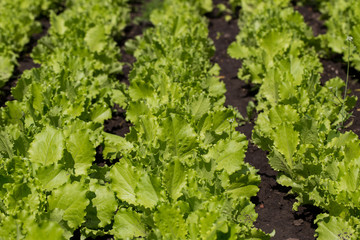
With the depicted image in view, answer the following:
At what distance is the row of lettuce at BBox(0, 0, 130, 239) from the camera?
11.0ft

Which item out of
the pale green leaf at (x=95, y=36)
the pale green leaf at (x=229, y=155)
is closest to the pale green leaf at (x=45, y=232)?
the pale green leaf at (x=229, y=155)

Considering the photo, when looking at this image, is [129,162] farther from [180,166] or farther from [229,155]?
[229,155]

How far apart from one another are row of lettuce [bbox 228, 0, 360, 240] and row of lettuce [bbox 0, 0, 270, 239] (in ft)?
1.46

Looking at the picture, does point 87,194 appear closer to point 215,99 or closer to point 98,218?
point 98,218

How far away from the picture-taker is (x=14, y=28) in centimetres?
791

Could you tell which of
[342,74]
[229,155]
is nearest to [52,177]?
[229,155]

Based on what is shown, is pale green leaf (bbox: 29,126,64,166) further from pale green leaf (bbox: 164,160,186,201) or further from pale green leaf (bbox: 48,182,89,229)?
pale green leaf (bbox: 164,160,186,201)

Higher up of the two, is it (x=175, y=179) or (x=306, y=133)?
(x=306, y=133)

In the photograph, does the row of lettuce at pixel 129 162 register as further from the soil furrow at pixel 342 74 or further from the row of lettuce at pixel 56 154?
the soil furrow at pixel 342 74

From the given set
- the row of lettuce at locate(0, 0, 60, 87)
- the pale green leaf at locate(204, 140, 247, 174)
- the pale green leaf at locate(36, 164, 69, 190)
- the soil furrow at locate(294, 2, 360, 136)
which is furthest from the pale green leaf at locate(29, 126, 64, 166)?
the soil furrow at locate(294, 2, 360, 136)

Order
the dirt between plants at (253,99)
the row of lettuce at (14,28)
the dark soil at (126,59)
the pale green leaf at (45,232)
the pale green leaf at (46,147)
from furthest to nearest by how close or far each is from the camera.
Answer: the row of lettuce at (14,28), the dark soil at (126,59), the dirt between plants at (253,99), the pale green leaf at (46,147), the pale green leaf at (45,232)

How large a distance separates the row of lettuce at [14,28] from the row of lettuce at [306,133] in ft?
11.1

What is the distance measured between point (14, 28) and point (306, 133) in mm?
5694

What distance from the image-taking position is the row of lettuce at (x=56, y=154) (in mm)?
3350
